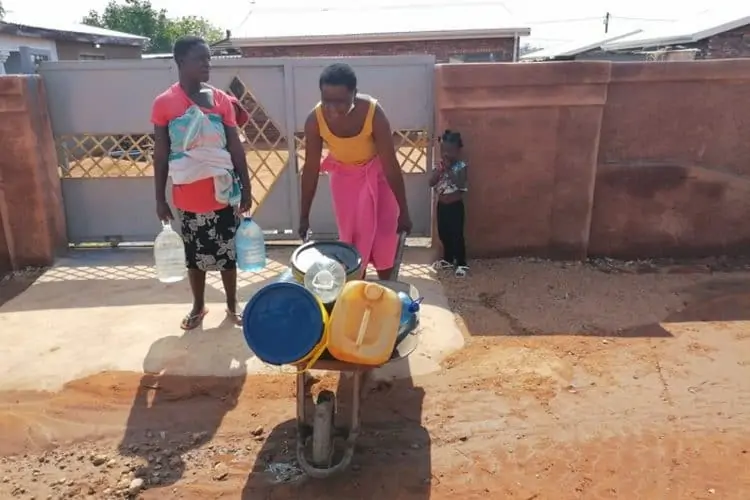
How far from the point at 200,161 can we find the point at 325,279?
141 cm

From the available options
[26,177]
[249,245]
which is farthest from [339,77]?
[26,177]

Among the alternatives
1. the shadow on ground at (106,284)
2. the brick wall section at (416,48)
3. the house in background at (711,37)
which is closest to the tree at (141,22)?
the brick wall section at (416,48)

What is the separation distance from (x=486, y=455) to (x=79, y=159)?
488 centimetres

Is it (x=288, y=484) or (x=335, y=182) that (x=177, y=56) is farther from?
(x=288, y=484)

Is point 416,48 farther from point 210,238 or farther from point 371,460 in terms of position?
point 371,460

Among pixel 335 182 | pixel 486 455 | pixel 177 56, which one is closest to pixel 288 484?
pixel 486 455

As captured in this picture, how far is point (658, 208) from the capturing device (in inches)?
215

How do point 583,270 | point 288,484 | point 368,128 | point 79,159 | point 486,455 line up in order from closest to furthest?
1. point 288,484
2. point 486,455
3. point 368,128
4. point 583,270
5. point 79,159

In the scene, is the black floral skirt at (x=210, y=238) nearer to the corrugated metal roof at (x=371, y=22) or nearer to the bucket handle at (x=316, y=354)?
the bucket handle at (x=316, y=354)

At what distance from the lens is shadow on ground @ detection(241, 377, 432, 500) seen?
2682mm

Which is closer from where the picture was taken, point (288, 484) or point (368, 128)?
point (288, 484)

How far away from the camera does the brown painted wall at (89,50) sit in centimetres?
1562

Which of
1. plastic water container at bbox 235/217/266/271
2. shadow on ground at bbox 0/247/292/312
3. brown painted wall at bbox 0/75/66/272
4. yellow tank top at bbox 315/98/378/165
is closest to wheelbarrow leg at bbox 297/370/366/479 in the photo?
yellow tank top at bbox 315/98/378/165

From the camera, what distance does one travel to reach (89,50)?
17266 millimetres
